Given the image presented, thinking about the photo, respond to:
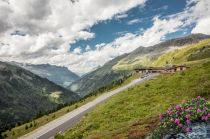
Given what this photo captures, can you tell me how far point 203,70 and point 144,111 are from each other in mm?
23077

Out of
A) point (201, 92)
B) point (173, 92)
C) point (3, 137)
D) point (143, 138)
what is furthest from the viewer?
point (3, 137)

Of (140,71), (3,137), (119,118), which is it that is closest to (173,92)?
(119,118)

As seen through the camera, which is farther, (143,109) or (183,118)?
(143,109)

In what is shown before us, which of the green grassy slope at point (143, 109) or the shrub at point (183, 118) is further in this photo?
the green grassy slope at point (143, 109)

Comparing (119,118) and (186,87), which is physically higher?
(186,87)

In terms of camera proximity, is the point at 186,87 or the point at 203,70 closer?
the point at 186,87

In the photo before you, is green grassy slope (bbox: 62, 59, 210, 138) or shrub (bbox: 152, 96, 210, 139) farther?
green grassy slope (bbox: 62, 59, 210, 138)

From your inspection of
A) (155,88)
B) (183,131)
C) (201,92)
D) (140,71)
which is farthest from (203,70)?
(140,71)

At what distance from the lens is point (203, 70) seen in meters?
54.5

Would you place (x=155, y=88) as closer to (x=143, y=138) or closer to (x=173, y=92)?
(x=173, y=92)

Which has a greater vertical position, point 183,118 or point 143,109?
point 183,118

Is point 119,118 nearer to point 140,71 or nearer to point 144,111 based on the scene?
point 144,111

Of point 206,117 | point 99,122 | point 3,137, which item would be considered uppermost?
point 206,117

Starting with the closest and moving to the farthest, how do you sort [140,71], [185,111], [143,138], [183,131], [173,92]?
[183,131], [185,111], [143,138], [173,92], [140,71]
